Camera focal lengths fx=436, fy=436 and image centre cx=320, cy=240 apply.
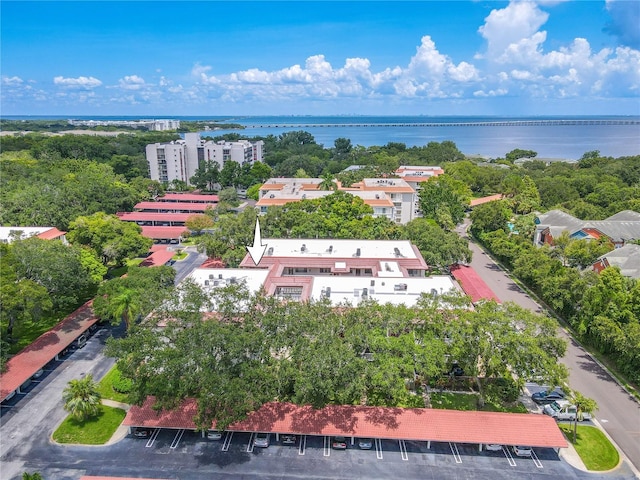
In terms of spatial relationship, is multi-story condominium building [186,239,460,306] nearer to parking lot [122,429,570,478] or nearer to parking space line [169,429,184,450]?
parking lot [122,429,570,478]

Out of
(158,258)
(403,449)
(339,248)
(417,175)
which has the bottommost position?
(403,449)

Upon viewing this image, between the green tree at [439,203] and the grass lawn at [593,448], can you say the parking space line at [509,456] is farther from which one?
the green tree at [439,203]

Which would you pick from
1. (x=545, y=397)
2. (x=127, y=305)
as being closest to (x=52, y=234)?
(x=127, y=305)

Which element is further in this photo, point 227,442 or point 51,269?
point 51,269

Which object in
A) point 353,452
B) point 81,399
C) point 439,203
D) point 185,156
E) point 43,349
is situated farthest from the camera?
point 185,156

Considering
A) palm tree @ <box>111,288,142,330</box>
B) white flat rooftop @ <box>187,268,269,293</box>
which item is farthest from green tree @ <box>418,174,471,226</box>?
palm tree @ <box>111,288,142,330</box>

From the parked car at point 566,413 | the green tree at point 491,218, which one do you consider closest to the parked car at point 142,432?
the parked car at point 566,413

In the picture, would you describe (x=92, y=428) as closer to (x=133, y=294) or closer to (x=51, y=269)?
(x=133, y=294)

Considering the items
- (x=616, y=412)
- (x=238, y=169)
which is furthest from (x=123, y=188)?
(x=616, y=412)
